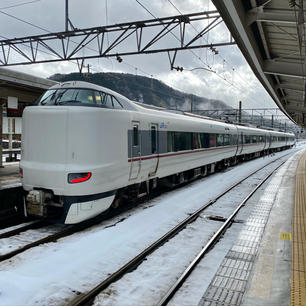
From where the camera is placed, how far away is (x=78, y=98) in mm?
6988

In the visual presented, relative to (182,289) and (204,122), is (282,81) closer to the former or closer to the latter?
(204,122)

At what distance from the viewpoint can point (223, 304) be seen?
13.5ft

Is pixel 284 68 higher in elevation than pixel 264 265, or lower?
higher

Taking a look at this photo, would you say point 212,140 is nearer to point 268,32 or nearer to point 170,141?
point 170,141

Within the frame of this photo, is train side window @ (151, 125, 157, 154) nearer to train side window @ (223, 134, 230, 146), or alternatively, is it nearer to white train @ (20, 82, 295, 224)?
white train @ (20, 82, 295, 224)

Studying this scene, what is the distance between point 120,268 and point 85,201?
2.07 metres

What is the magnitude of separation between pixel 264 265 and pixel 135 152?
14.0 ft

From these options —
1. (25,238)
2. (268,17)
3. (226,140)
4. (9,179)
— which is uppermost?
(268,17)

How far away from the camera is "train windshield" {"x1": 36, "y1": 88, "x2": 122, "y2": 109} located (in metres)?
6.93

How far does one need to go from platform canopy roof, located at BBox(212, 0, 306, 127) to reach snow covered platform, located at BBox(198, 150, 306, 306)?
13.8 feet

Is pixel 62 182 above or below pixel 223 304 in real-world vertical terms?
above

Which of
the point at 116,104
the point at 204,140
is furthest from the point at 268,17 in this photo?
the point at 204,140

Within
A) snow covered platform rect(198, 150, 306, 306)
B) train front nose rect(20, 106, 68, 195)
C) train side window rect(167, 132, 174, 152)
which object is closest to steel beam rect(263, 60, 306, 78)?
train side window rect(167, 132, 174, 152)

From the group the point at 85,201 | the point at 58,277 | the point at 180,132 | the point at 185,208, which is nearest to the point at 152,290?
the point at 58,277
